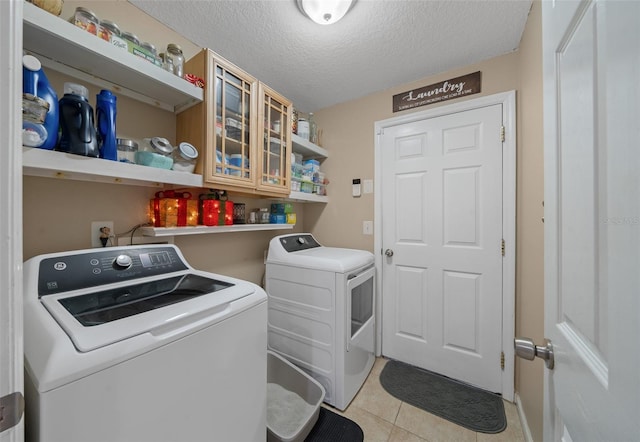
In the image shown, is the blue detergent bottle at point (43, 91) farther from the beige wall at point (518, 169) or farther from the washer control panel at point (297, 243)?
the beige wall at point (518, 169)

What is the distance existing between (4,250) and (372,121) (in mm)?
2352

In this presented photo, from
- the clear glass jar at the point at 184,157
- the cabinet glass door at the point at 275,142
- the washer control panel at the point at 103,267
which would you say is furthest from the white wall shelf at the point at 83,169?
the cabinet glass door at the point at 275,142

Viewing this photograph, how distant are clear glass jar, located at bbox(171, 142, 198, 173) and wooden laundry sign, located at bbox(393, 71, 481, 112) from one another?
174cm

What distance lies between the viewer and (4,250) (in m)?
0.37

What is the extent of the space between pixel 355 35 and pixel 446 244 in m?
1.66

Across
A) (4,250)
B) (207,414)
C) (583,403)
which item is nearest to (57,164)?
(4,250)

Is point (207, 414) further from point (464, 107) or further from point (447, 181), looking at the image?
point (464, 107)

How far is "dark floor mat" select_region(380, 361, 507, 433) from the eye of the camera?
1.52 meters

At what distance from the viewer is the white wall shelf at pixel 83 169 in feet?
2.61

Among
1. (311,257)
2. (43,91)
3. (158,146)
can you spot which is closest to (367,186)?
(311,257)

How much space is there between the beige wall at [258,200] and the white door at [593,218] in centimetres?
83

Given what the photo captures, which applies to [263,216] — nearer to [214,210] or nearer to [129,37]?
[214,210]

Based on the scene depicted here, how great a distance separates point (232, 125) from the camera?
1.49m

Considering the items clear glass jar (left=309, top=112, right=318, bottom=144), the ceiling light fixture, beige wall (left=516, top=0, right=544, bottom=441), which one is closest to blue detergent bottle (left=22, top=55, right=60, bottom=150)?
the ceiling light fixture
